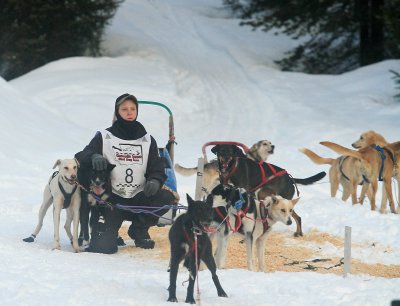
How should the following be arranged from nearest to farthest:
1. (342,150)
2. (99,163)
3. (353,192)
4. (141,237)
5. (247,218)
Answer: (247,218) → (99,163) → (141,237) → (342,150) → (353,192)

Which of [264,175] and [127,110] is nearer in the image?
[127,110]

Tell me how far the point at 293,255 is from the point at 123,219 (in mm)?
1623

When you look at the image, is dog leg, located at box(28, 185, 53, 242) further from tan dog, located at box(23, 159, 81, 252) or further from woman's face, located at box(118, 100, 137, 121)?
woman's face, located at box(118, 100, 137, 121)

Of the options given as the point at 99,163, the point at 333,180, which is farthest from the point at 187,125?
the point at 99,163

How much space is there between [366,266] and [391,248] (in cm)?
72

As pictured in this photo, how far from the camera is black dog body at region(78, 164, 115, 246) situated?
302 inches

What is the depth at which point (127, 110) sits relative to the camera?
7840mm

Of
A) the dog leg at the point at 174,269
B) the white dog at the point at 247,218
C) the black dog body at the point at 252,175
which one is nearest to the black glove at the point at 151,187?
the white dog at the point at 247,218

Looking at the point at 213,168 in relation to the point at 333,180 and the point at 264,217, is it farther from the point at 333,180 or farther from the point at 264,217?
the point at 264,217

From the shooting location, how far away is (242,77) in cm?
2380

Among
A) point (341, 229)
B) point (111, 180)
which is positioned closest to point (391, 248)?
point (341, 229)

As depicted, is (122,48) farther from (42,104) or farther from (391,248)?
(391,248)

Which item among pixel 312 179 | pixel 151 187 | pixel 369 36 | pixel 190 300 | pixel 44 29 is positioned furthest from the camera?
pixel 369 36

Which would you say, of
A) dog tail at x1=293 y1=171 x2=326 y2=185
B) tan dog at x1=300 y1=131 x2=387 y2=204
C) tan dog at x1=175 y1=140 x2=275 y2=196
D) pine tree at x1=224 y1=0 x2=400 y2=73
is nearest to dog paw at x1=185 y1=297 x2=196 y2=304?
tan dog at x1=175 y1=140 x2=275 y2=196
